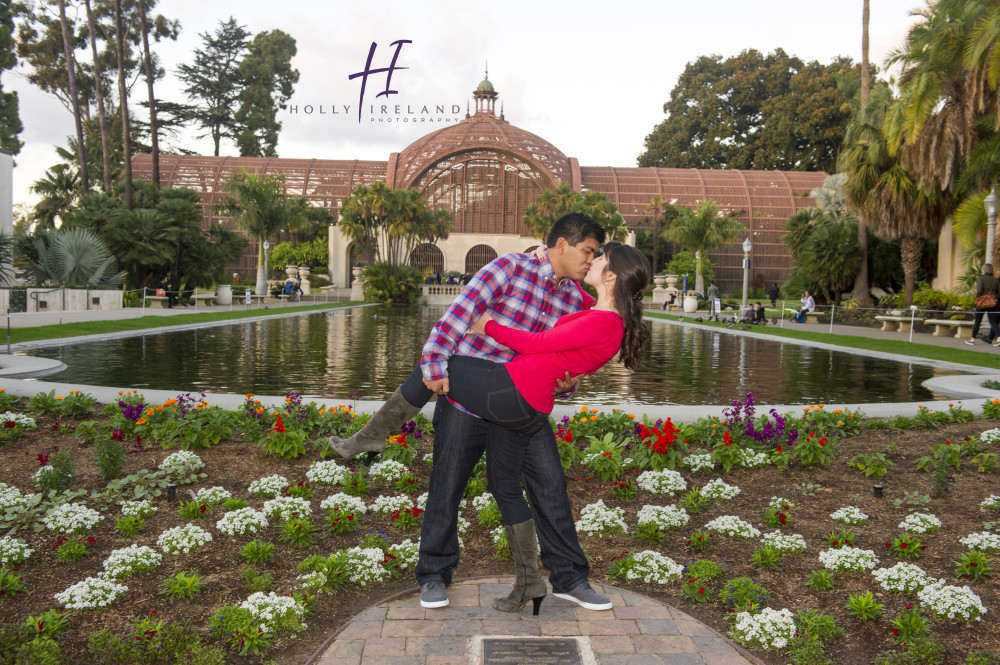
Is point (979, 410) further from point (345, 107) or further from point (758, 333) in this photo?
point (345, 107)

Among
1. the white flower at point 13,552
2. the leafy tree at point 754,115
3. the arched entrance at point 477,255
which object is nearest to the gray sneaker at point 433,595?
the white flower at point 13,552

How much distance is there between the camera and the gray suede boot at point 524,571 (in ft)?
10.5

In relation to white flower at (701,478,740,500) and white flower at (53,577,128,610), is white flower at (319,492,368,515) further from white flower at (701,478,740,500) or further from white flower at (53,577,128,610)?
white flower at (701,478,740,500)

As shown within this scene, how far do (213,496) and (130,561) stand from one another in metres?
0.86

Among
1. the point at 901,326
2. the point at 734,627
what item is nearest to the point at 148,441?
the point at 734,627

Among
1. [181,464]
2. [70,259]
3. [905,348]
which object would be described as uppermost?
[70,259]

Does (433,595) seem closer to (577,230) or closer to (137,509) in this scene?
(577,230)

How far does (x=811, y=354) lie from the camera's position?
15305 mm

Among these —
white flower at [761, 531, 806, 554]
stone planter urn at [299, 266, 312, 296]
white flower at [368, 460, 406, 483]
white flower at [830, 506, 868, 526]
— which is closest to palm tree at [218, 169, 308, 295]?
stone planter urn at [299, 266, 312, 296]

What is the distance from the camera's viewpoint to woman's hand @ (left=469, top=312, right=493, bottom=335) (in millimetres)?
3047

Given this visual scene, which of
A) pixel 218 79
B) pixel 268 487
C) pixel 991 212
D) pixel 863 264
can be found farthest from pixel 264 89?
pixel 268 487

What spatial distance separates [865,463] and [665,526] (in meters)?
1.89

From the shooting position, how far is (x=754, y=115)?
67125 millimetres

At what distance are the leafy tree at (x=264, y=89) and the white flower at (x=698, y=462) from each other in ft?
214
